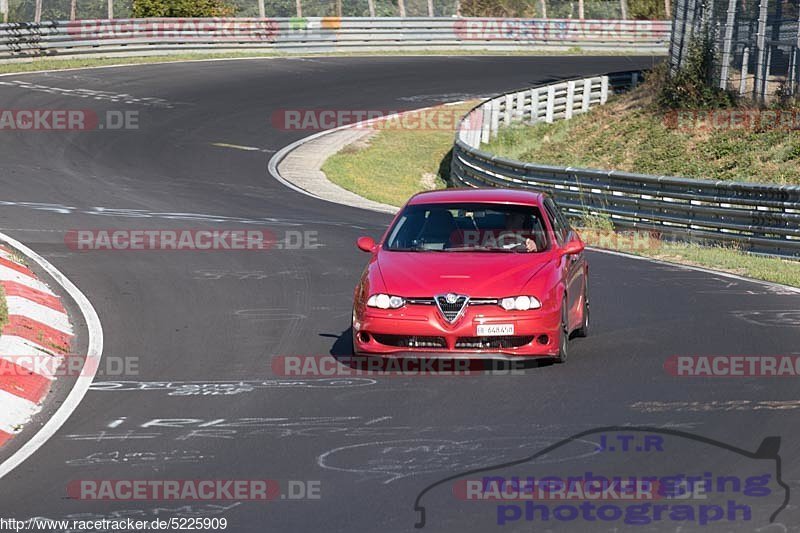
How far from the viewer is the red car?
11094 mm

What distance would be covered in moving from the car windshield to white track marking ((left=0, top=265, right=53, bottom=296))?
4.53 metres

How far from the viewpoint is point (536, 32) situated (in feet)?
A: 179

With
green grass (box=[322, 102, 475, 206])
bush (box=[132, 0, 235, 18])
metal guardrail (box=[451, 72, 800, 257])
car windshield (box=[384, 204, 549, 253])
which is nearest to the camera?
car windshield (box=[384, 204, 549, 253])

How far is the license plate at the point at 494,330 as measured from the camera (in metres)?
11.0

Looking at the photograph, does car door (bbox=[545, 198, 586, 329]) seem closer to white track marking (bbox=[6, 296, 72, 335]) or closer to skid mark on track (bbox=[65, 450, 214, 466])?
skid mark on track (bbox=[65, 450, 214, 466])

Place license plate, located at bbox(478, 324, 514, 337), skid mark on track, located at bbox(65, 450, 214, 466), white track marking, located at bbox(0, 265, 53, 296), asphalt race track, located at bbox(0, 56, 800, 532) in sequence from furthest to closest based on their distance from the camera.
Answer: white track marking, located at bbox(0, 265, 53, 296) < license plate, located at bbox(478, 324, 514, 337) < skid mark on track, located at bbox(65, 450, 214, 466) < asphalt race track, located at bbox(0, 56, 800, 532)

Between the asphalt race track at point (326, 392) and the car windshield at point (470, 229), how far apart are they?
3.78 ft

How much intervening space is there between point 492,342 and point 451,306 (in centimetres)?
46

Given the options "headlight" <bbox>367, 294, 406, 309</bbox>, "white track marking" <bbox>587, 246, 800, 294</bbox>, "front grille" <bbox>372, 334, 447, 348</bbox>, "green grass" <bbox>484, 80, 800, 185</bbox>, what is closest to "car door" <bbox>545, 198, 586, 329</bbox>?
"front grille" <bbox>372, 334, 447, 348</bbox>

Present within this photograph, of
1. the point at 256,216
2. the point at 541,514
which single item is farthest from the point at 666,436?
the point at 256,216

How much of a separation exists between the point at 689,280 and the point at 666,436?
308 inches

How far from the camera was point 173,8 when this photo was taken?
1905 inches

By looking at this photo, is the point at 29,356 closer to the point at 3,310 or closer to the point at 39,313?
the point at 3,310

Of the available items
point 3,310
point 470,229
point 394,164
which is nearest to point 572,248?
point 470,229
